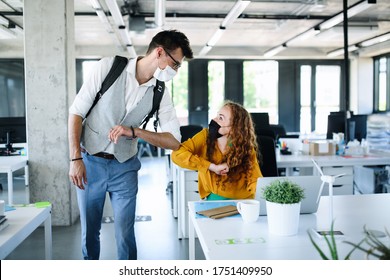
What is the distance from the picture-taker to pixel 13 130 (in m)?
4.50

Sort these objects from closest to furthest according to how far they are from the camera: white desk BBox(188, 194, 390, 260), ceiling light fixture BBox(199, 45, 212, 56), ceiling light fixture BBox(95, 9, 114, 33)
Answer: white desk BBox(188, 194, 390, 260)
ceiling light fixture BBox(95, 9, 114, 33)
ceiling light fixture BBox(199, 45, 212, 56)

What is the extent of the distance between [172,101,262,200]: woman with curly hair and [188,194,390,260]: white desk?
496 millimetres

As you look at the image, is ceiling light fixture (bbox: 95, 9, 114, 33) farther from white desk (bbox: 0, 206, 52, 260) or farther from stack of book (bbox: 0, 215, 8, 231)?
stack of book (bbox: 0, 215, 8, 231)

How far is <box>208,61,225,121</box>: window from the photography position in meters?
10.9

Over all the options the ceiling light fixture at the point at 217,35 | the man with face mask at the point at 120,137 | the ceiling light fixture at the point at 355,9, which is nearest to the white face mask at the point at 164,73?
the man with face mask at the point at 120,137

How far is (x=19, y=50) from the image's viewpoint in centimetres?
973

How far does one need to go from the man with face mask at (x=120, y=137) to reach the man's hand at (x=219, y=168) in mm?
329

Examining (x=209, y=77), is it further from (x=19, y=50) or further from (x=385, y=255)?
(x=385, y=255)

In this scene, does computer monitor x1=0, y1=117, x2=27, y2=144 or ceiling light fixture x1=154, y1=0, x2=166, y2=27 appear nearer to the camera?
computer monitor x1=0, y1=117, x2=27, y2=144

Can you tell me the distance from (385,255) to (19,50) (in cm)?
1016

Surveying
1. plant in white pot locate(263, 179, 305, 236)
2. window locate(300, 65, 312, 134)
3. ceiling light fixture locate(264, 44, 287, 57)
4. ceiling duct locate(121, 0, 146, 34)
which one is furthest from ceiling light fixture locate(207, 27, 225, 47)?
plant in white pot locate(263, 179, 305, 236)

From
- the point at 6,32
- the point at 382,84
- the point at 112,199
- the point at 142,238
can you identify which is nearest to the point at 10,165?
the point at 142,238
